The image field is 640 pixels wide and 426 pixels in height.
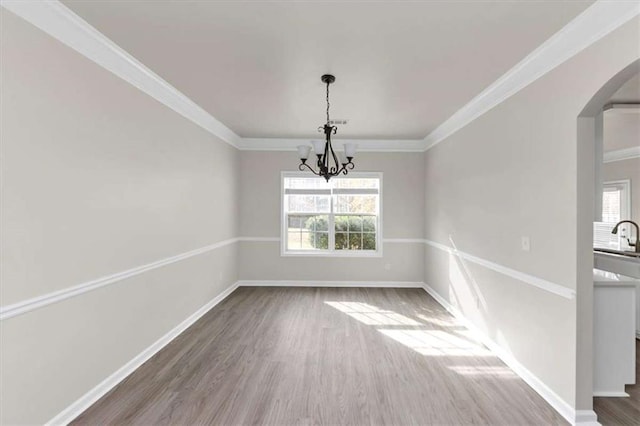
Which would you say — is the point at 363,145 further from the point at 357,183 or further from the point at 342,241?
the point at 342,241

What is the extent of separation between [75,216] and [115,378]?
1417mm

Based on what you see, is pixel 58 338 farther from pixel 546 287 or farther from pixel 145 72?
pixel 546 287

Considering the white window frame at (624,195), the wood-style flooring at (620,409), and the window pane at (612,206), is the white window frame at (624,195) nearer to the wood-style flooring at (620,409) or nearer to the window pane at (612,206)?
the window pane at (612,206)

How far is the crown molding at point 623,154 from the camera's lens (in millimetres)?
5548

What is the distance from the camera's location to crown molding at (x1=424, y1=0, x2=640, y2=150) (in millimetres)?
1895

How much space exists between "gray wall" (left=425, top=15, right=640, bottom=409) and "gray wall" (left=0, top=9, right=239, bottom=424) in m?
3.50

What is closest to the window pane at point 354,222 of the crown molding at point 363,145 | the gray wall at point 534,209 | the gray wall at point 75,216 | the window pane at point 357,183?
the window pane at point 357,183

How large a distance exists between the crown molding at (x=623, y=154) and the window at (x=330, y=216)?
441 cm

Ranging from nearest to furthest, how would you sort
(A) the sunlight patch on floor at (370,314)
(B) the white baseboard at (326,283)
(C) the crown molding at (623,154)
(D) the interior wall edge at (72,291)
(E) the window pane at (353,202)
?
(D) the interior wall edge at (72,291), (A) the sunlight patch on floor at (370,314), (C) the crown molding at (623,154), (B) the white baseboard at (326,283), (E) the window pane at (353,202)

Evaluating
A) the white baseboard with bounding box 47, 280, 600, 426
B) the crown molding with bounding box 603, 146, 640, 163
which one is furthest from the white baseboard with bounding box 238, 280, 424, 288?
the crown molding with bounding box 603, 146, 640, 163

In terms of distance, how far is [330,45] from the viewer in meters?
2.48

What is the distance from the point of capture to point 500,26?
2223mm

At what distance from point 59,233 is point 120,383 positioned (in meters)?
1.41

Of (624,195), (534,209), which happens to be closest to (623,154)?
(624,195)
